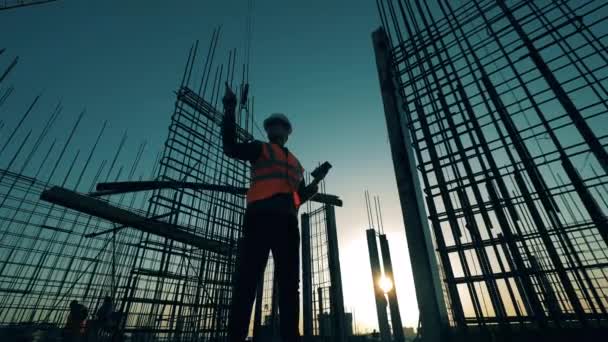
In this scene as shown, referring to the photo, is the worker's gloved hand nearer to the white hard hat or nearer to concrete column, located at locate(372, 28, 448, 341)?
the white hard hat

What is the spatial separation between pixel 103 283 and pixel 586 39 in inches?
568

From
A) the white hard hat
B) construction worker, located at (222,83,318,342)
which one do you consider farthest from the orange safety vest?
the white hard hat

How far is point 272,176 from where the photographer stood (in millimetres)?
2553

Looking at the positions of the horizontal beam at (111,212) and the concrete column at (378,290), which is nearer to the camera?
the horizontal beam at (111,212)

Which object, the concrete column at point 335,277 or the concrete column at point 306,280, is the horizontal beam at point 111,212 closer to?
the concrete column at point 306,280

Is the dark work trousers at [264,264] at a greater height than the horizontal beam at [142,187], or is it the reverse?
the horizontal beam at [142,187]

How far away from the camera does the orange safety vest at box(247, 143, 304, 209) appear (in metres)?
2.49

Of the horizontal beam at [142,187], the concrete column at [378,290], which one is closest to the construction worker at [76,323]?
the horizontal beam at [142,187]

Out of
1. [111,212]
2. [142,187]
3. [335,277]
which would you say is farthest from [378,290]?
[111,212]

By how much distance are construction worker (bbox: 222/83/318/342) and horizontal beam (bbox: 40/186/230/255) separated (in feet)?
12.5

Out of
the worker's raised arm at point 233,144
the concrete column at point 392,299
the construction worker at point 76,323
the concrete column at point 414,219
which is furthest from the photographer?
the construction worker at point 76,323

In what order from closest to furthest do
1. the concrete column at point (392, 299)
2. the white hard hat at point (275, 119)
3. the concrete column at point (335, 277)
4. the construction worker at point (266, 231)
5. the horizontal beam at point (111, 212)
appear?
1. the construction worker at point (266, 231)
2. the white hard hat at point (275, 119)
3. the horizontal beam at point (111, 212)
4. the concrete column at point (392, 299)
5. the concrete column at point (335, 277)

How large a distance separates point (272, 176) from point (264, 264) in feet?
2.64

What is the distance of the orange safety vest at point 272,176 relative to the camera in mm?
2490
